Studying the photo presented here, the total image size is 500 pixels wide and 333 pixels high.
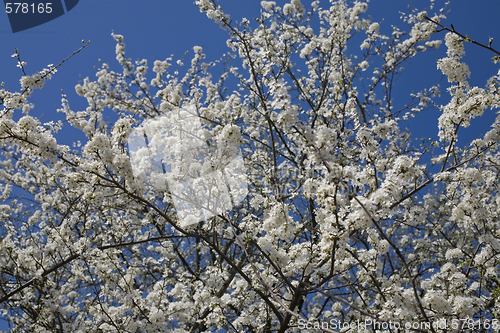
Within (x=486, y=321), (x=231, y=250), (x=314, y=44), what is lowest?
(x=486, y=321)

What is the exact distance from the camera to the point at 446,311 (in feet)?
10.6

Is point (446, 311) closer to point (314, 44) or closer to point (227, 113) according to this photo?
point (227, 113)

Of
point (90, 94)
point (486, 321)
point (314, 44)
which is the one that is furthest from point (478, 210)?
point (90, 94)

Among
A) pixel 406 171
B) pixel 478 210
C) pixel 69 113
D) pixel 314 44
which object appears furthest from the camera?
pixel 69 113

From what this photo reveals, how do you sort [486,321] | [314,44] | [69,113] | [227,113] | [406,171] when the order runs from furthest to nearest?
[69,113] < [314,44] < [227,113] < [486,321] < [406,171]

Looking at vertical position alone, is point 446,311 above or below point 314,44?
below

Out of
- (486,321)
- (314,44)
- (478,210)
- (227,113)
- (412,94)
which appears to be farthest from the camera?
(412,94)

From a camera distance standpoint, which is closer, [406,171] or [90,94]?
[406,171]

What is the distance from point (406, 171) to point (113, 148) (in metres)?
2.61

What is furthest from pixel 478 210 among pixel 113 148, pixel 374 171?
pixel 113 148

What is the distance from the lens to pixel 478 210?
3898 millimetres

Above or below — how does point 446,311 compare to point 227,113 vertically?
below

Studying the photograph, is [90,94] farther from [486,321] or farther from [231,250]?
[486,321]

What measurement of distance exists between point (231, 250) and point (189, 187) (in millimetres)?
3238
